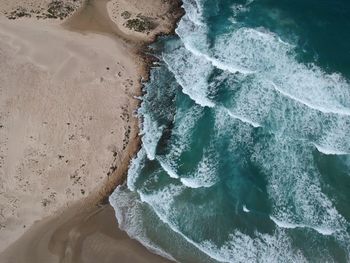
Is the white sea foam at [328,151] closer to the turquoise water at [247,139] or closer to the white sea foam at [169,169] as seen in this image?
the turquoise water at [247,139]

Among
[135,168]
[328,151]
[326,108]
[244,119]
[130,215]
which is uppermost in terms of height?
[326,108]

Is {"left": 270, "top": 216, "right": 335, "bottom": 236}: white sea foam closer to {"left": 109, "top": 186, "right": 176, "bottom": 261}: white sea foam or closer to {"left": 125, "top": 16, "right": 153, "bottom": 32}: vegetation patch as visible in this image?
{"left": 109, "top": 186, "right": 176, "bottom": 261}: white sea foam

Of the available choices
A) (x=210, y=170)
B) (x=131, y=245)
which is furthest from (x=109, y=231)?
(x=210, y=170)

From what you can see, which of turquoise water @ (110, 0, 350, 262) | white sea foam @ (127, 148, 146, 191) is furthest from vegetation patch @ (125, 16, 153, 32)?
white sea foam @ (127, 148, 146, 191)

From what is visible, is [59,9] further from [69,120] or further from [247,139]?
[247,139]

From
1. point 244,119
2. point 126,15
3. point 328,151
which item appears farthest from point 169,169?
point 126,15

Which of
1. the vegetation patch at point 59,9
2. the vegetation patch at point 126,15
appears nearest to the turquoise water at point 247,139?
the vegetation patch at point 126,15

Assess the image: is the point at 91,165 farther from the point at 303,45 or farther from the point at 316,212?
the point at 303,45
